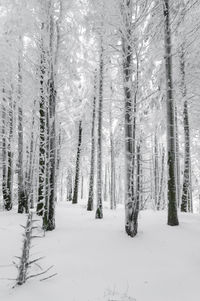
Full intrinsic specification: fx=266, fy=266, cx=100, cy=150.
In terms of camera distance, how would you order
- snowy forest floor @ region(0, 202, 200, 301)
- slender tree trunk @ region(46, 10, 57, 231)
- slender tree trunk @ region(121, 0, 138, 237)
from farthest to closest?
slender tree trunk @ region(46, 10, 57, 231) → slender tree trunk @ region(121, 0, 138, 237) → snowy forest floor @ region(0, 202, 200, 301)

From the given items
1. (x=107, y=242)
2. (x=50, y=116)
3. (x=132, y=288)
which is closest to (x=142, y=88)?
(x=50, y=116)

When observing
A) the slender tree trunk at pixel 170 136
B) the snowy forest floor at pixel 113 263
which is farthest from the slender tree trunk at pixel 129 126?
the slender tree trunk at pixel 170 136

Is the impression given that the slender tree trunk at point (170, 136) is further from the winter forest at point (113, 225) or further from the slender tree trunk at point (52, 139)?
the slender tree trunk at point (52, 139)

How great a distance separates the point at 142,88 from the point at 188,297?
16.3 feet

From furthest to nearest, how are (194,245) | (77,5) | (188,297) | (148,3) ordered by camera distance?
A: (77,5)
(148,3)
(194,245)
(188,297)

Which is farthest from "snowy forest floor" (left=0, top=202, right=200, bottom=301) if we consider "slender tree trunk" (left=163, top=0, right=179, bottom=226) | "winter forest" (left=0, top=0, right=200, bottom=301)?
"slender tree trunk" (left=163, top=0, right=179, bottom=226)

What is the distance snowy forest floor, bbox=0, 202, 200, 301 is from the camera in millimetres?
4266

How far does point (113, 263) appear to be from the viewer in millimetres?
5406

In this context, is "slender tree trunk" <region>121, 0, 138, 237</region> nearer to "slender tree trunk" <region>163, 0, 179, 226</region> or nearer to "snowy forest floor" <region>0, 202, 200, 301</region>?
"snowy forest floor" <region>0, 202, 200, 301</region>

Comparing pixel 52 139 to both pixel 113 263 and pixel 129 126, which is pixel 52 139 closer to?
pixel 129 126

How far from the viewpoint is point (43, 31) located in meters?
8.02

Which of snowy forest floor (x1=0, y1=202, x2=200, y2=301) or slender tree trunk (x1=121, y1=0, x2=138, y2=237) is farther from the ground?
slender tree trunk (x1=121, y1=0, x2=138, y2=237)

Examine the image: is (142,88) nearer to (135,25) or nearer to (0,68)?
(135,25)

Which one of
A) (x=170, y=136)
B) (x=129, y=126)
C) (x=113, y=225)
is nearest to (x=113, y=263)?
(x=113, y=225)
